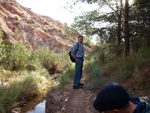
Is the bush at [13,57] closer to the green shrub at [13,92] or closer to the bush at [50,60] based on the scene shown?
the green shrub at [13,92]

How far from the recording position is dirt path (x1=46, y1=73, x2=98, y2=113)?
3834 mm

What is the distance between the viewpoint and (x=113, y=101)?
109cm

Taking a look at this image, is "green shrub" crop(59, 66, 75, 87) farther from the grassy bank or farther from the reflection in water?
the grassy bank

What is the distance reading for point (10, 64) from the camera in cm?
836

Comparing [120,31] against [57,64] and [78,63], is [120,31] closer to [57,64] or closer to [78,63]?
[78,63]

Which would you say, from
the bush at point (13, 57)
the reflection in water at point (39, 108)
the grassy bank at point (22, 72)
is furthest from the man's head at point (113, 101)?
the bush at point (13, 57)

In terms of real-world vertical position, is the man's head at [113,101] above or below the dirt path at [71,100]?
above

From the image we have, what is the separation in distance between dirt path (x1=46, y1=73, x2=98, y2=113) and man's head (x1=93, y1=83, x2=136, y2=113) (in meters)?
2.53

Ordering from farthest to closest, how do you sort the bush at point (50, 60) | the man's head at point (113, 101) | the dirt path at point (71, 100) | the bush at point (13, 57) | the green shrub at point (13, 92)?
the bush at point (50, 60), the bush at point (13, 57), the green shrub at point (13, 92), the dirt path at point (71, 100), the man's head at point (113, 101)

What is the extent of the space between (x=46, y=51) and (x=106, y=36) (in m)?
6.37

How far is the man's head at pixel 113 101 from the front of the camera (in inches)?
43.0

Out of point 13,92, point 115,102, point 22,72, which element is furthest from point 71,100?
point 22,72

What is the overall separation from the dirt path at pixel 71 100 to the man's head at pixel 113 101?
99.7 inches

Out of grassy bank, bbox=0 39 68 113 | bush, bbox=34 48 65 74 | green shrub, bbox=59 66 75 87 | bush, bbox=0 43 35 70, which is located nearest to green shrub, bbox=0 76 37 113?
grassy bank, bbox=0 39 68 113
